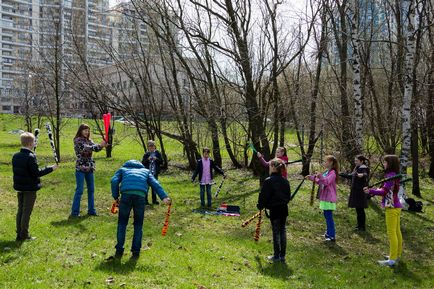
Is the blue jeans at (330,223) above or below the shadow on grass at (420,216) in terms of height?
above

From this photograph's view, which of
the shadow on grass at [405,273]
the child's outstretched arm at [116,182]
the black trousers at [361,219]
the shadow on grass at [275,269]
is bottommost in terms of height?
the shadow on grass at [405,273]

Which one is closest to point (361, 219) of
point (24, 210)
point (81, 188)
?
point (81, 188)

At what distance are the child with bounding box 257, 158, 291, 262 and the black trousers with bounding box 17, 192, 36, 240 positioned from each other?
3.97 m

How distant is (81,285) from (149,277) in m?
0.94

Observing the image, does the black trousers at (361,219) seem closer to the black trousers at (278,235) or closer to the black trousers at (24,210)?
the black trousers at (278,235)

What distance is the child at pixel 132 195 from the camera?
6.84 m

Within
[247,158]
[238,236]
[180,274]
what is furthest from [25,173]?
[247,158]

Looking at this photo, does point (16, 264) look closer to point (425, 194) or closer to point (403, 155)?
point (403, 155)

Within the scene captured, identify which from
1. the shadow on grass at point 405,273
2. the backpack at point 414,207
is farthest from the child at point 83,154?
the backpack at point 414,207

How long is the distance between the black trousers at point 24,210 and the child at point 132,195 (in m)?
1.73

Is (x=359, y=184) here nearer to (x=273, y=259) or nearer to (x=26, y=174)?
(x=273, y=259)

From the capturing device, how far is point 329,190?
29.9ft

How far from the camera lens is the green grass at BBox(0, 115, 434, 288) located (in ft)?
20.5

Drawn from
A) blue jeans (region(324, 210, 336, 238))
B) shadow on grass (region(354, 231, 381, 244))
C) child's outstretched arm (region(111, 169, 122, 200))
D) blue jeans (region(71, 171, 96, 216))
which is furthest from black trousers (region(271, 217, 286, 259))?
blue jeans (region(71, 171, 96, 216))
